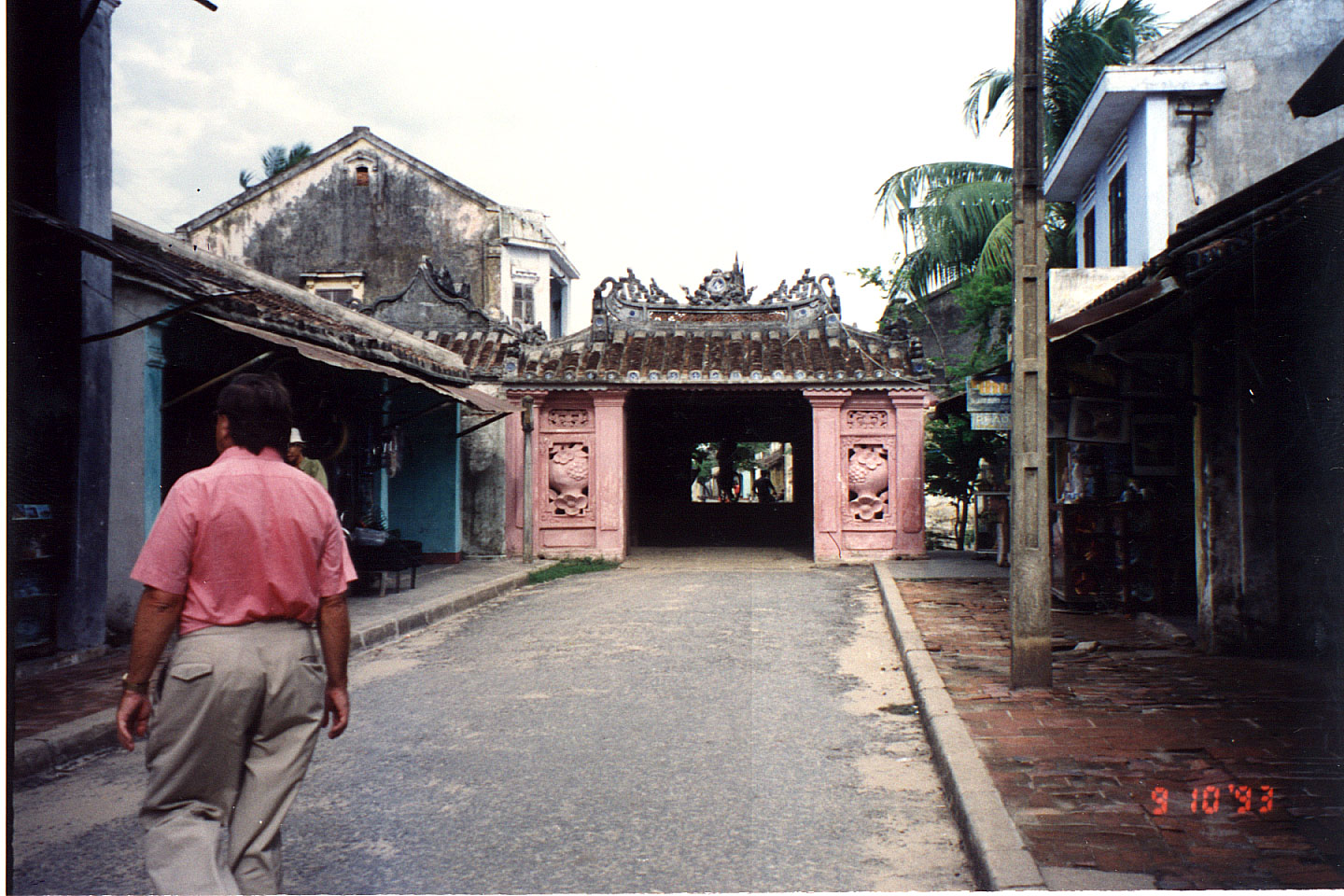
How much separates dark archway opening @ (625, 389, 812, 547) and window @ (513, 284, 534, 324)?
4198 millimetres

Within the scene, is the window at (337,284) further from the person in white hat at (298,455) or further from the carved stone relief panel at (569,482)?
the person in white hat at (298,455)

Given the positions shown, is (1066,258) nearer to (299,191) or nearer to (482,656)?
(482,656)

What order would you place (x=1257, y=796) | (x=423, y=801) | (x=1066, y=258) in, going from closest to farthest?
1. (x=1257, y=796)
2. (x=423, y=801)
3. (x=1066, y=258)

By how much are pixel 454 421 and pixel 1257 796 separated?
42.9ft

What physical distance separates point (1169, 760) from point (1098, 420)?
4923mm

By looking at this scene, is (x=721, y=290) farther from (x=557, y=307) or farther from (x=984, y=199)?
(x=557, y=307)

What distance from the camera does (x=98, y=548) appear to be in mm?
7148

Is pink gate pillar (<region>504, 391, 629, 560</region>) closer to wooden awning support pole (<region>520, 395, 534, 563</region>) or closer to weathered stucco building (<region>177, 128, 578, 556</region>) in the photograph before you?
wooden awning support pole (<region>520, 395, 534, 563</region>)

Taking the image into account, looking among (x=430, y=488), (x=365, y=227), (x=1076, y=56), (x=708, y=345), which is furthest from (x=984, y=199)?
(x=365, y=227)

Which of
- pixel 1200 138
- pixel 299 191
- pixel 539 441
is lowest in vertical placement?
pixel 539 441

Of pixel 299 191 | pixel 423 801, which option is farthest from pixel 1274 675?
pixel 299 191

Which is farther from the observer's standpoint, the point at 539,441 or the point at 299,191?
the point at 299,191

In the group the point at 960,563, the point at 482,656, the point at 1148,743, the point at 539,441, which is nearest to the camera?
the point at 1148,743

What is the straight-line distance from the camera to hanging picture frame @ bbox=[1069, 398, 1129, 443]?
8.65 m
